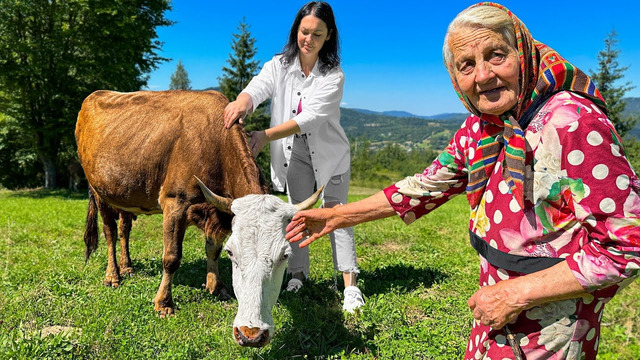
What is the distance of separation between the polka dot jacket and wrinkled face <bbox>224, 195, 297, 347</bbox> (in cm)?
156

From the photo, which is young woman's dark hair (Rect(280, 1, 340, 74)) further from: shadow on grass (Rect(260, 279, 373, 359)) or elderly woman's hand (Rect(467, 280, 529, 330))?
elderly woman's hand (Rect(467, 280, 529, 330))

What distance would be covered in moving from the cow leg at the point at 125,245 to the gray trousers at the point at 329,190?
319 cm

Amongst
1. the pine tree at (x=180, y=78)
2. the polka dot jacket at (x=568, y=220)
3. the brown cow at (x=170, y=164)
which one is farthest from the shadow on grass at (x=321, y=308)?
the pine tree at (x=180, y=78)

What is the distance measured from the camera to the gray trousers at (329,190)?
504 centimetres

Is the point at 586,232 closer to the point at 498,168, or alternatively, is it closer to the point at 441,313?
the point at 498,168

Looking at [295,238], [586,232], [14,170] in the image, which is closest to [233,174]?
[295,238]

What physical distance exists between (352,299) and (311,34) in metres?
3.10

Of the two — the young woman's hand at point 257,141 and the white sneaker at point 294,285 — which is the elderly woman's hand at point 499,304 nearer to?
the young woman's hand at point 257,141

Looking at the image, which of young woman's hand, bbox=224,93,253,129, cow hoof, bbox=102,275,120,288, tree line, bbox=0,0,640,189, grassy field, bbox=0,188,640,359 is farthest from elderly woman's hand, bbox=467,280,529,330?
tree line, bbox=0,0,640,189

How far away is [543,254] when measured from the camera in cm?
173

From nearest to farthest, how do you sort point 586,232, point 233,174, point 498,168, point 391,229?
1. point 586,232
2. point 498,168
3. point 233,174
4. point 391,229

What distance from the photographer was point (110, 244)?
6230mm

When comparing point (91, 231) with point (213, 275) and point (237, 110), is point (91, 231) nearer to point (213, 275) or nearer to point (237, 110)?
point (213, 275)

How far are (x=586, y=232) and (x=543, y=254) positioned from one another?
0.19 meters
